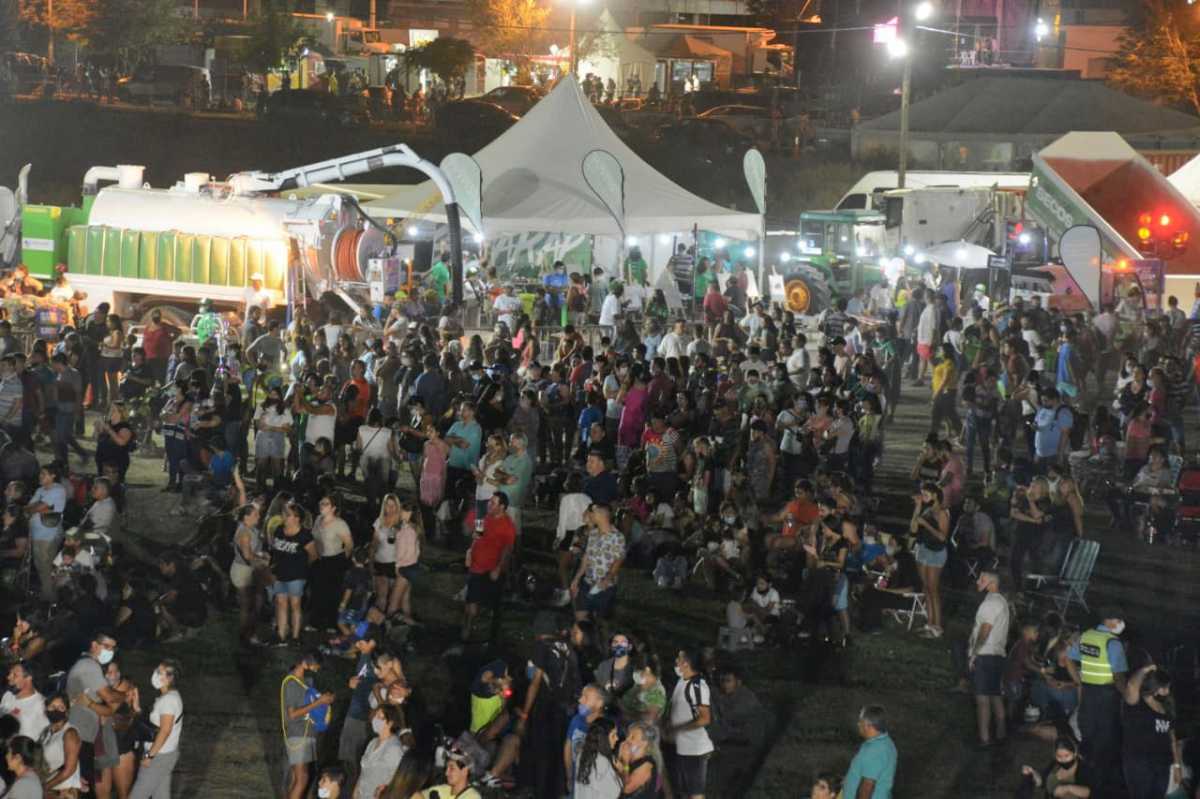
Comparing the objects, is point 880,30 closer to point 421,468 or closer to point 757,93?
point 757,93

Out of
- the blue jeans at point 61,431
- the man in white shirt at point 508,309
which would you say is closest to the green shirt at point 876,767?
the blue jeans at point 61,431

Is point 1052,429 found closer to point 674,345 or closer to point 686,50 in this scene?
point 674,345

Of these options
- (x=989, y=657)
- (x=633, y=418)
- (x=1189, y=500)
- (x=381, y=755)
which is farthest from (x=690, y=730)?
(x=1189, y=500)

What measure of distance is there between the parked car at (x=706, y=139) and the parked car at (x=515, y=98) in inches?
165

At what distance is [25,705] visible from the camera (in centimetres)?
896

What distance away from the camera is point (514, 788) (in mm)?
9406

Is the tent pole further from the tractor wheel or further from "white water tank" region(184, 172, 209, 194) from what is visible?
the tractor wheel

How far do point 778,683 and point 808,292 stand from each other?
66.6 ft

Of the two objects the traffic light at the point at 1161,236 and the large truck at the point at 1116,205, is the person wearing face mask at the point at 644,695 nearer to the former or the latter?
the large truck at the point at 1116,205

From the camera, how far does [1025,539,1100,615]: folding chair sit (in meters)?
12.9

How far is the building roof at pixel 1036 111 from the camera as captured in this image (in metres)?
45.0

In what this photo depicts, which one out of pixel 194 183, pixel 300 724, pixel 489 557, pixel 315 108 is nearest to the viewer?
pixel 300 724

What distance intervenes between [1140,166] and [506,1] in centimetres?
3812

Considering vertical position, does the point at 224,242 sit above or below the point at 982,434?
above
